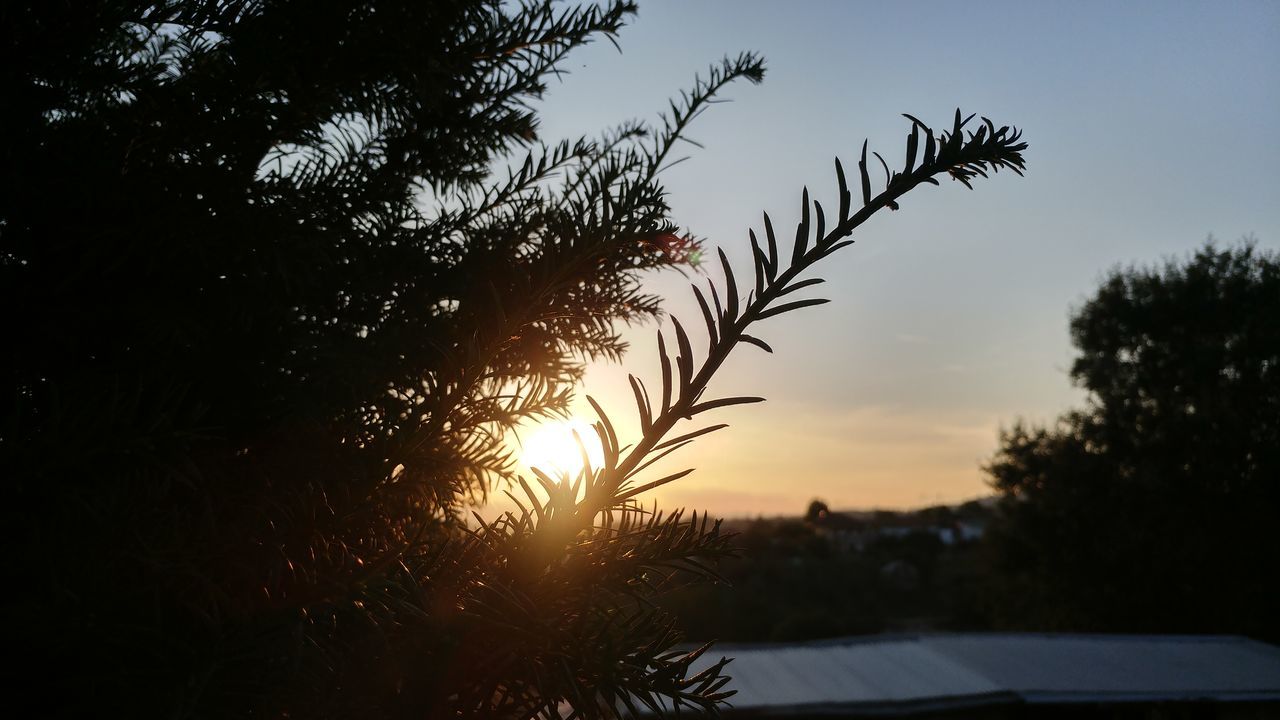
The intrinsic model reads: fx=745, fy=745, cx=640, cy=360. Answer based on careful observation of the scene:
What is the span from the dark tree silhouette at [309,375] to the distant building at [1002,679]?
10.9 metres

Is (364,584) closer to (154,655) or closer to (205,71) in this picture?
(154,655)

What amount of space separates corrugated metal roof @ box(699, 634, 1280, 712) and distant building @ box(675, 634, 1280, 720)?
20 mm

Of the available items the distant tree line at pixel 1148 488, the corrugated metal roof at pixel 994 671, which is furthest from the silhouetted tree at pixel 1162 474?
the corrugated metal roof at pixel 994 671

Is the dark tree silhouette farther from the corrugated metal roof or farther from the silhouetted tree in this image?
the silhouetted tree

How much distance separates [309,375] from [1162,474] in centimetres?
3032

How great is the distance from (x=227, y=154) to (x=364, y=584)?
0.85 meters

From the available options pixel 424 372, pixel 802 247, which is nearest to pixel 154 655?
pixel 424 372

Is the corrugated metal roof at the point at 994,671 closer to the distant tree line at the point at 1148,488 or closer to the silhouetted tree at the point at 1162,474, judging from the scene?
the distant tree line at the point at 1148,488

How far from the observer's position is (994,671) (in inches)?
527

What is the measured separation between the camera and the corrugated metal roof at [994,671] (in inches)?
480

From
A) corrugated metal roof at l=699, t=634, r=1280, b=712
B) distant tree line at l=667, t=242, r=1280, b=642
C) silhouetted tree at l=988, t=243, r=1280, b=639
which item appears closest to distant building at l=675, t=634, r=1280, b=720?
corrugated metal roof at l=699, t=634, r=1280, b=712

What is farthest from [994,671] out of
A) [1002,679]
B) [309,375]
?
[309,375]

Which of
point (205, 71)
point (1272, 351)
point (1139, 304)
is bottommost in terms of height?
point (205, 71)

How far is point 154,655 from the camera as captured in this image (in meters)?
0.74
